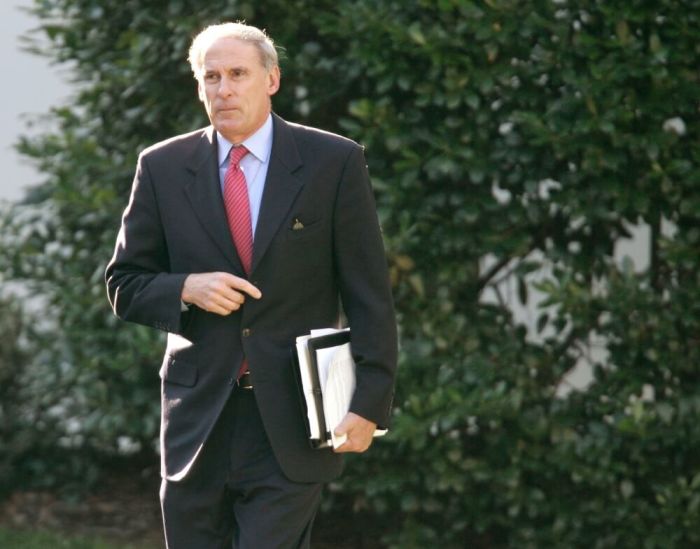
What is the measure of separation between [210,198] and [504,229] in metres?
2.16

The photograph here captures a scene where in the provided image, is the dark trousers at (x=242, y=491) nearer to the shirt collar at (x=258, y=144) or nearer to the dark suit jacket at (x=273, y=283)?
the dark suit jacket at (x=273, y=283)

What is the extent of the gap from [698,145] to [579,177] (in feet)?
1.49

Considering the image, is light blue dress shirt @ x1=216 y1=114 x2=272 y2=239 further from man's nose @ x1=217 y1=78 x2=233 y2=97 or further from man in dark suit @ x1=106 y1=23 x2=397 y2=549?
man's nose @ x1=217 y1=78 x2=233 y2=97

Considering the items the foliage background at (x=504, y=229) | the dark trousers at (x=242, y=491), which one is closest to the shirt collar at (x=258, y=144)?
the dark trousers at (x=242, y=491)

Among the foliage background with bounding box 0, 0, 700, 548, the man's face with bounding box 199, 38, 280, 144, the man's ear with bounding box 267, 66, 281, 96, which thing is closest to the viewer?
the man's face with bounding box 199, 38, 280, 144

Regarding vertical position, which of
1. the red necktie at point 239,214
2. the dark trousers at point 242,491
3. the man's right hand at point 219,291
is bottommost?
the dark trousers at point 242,491

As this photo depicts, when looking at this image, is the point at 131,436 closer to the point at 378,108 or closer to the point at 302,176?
the point at 378,108

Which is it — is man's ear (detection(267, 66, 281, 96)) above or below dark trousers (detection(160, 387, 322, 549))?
above

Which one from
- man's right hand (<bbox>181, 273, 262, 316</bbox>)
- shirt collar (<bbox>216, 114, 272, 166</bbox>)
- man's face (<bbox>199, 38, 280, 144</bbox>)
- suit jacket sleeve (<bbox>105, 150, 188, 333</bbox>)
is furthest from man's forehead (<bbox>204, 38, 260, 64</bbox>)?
man's right hand (<bbox>181, 273, 262, 316</bbox>)

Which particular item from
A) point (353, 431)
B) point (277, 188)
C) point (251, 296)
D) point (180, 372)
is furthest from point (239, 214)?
point (353, 431)

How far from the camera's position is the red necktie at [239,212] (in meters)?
3.80

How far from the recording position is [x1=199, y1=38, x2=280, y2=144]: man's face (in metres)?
3.75

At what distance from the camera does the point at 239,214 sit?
3816mm

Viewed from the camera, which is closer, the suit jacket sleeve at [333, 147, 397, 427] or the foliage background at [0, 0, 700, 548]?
the suit jacket sleeve at [333, 147, 397, 427]
